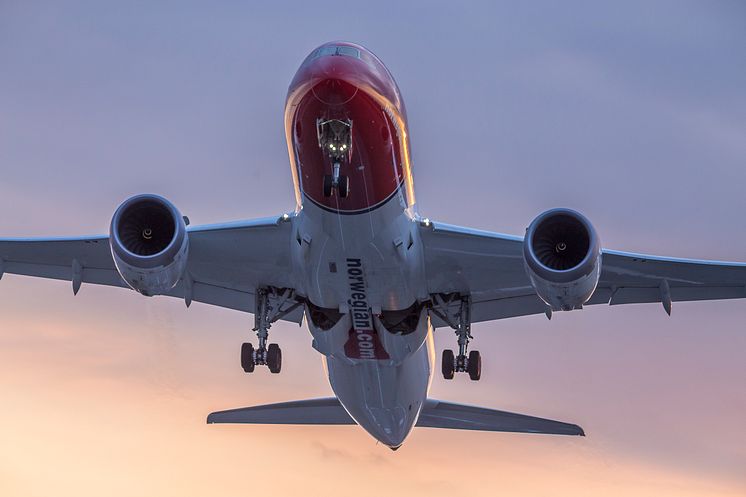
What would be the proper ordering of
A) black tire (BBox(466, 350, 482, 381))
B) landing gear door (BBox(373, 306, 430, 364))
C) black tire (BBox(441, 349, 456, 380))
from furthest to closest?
black tire (BBox(441, 349, 456, 380)), black tire (BBox(466, 350, 482, 381)), landing gear door (BBox(373, 306, 430, 364))

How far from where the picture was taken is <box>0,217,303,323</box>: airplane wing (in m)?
22.2

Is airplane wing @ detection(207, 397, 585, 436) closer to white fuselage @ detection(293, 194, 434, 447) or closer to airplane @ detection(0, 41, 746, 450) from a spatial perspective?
airplane @ detection(0, 41, 746, 450)

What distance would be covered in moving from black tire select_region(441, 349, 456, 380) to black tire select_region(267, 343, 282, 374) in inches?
156

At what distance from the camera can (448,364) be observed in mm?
24844

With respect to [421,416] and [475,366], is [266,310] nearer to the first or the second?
[475,366]

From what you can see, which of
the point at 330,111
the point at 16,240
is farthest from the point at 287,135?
the point at 16,240

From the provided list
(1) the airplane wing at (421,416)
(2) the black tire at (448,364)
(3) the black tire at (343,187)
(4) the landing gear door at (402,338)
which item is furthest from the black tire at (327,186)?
(1) the airplane wing at (421,416)

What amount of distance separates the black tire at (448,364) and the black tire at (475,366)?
46cm

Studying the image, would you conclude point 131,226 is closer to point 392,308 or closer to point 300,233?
point 300,233

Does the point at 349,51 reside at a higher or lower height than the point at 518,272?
higher

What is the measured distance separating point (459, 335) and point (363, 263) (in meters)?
4.54

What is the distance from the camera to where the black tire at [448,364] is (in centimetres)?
2481

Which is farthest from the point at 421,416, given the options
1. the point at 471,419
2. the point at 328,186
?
the point at 328,186

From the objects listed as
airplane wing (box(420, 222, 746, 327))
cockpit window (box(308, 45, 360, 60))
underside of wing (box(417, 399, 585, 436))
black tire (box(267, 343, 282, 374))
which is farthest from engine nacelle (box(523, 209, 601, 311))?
underside of wing (box(417, 399, 585, 436))
